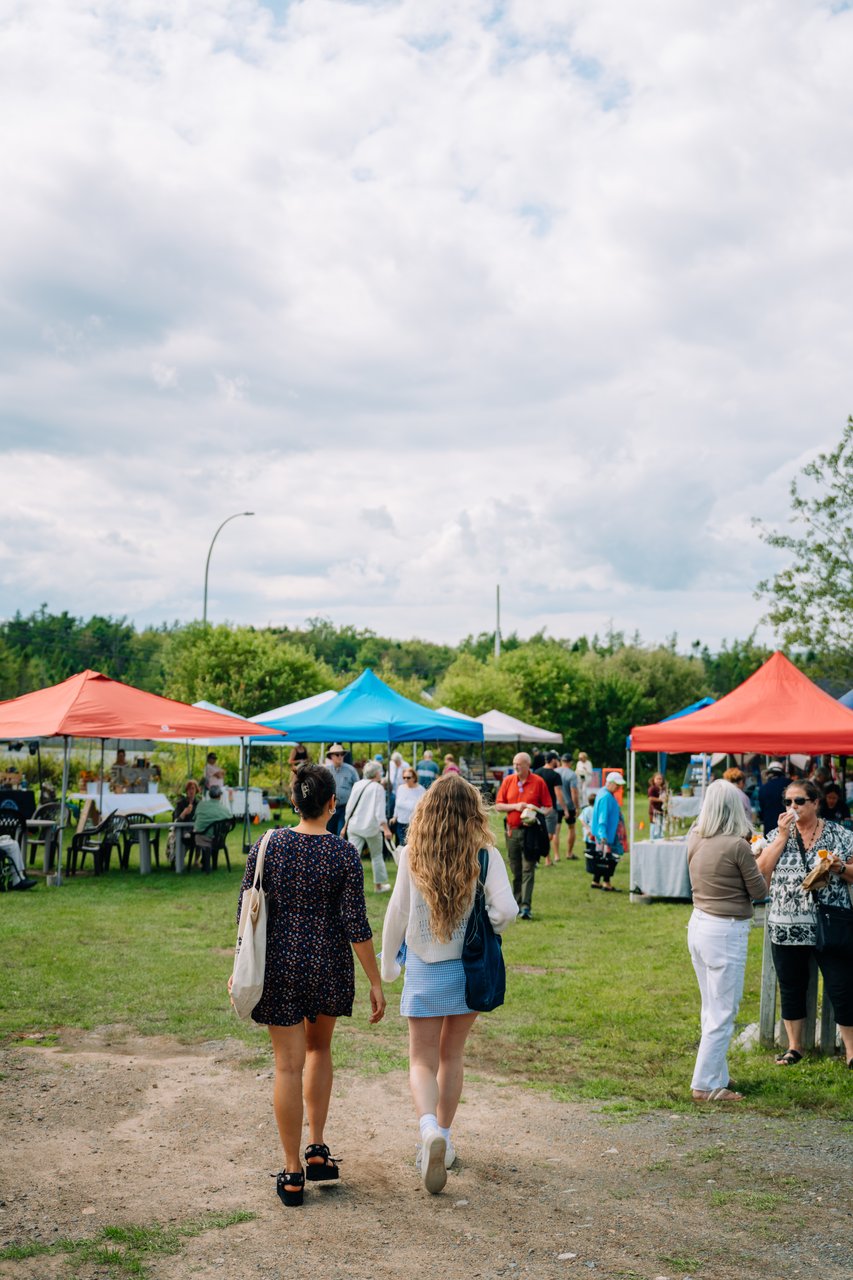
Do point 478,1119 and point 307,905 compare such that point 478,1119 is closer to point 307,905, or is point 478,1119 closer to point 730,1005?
point 730,1005

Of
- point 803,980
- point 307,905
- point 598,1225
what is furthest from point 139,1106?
point 803,980

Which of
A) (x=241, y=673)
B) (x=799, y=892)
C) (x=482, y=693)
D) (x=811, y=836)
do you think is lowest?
(x=799, y=892)

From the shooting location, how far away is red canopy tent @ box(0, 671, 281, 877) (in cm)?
1566

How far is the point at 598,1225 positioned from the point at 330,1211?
3.40 ft

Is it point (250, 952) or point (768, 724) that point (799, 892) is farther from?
point (768, 724)

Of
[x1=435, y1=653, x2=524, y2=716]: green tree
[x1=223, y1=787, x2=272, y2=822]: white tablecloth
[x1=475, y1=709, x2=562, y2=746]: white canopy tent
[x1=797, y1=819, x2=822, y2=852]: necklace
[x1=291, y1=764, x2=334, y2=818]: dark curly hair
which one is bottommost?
[x1=223, y1=787, x2=272, y2=822]: white tablecloth

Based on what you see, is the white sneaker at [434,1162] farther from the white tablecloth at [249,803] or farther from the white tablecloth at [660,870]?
the white tablecloth at [249,803]

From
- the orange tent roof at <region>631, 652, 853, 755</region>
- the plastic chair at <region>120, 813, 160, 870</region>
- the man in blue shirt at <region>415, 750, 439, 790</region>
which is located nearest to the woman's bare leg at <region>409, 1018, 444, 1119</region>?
the orange tent roof at <region>631, 652, 853, 755</region>

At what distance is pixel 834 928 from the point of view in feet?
21.4

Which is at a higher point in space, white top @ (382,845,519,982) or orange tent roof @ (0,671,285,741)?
orange tent roof @ (0,671,285,741)

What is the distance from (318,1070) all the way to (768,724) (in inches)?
346

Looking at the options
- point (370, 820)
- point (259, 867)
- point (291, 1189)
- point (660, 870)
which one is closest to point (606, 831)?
point (660, 870)

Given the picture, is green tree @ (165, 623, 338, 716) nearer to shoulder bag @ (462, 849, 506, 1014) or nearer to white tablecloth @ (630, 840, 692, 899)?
white tablecloth @ (630, 840, 692, 899)

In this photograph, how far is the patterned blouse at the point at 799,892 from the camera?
655 centimetres
